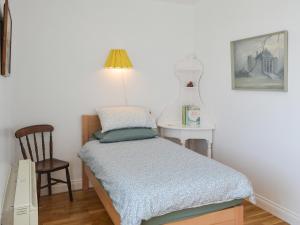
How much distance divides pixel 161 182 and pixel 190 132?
1.67 meters

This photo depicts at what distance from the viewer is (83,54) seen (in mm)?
3297

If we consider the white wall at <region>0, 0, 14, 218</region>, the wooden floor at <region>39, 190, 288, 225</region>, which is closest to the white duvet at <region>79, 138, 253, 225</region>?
the wooden floor at <region>39, 190, 288, 225</region>

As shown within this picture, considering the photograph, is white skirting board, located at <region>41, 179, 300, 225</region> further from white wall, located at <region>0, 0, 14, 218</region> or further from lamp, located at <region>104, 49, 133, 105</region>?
lamp, located at <region>104, 49, 133, 105</region>

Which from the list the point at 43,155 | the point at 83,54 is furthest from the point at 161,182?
the point at 83,54

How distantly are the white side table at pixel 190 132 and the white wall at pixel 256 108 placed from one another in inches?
3.7

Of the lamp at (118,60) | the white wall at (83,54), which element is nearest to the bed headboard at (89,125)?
the white wall at (83,54)

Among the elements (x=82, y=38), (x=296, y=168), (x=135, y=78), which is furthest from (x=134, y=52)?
(x=296, y=168)

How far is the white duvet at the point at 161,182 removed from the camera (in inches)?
69.0

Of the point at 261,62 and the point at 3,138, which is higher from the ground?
the point at 261,62

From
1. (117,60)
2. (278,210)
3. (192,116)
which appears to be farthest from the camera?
(192,116)

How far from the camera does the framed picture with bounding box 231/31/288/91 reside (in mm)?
2506

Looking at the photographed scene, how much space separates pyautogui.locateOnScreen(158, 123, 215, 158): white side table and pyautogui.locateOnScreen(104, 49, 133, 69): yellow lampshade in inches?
38.3

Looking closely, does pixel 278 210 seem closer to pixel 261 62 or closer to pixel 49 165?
pixel 261 62

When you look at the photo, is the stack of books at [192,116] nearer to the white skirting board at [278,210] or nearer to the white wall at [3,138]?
the white skirting board at [278,210]
